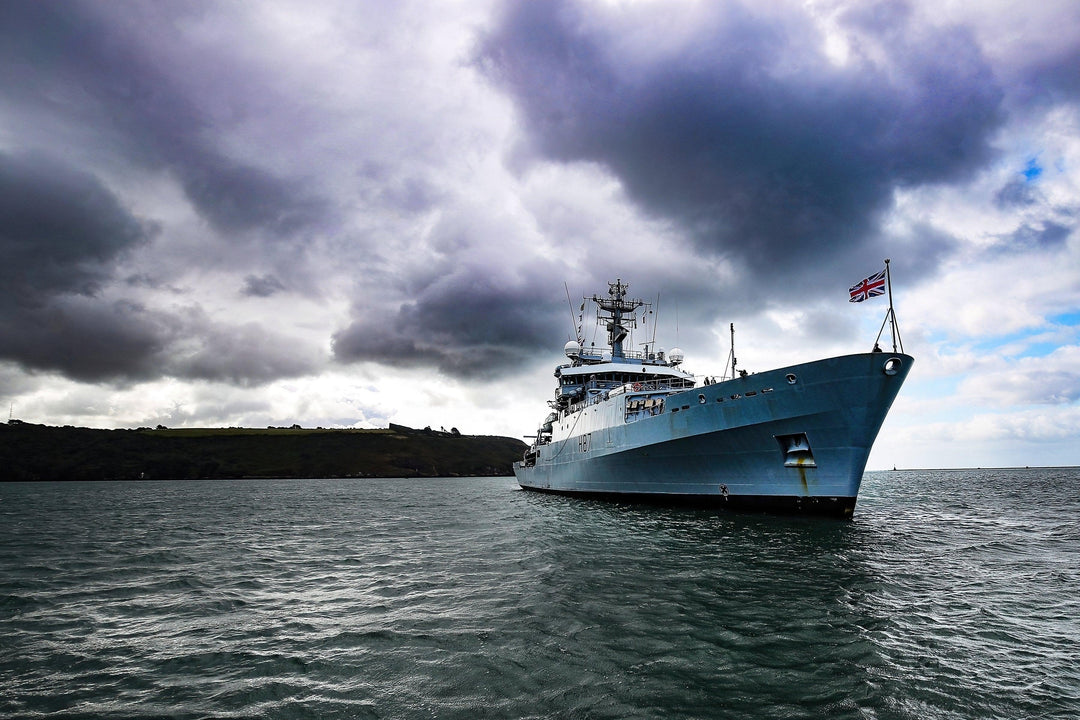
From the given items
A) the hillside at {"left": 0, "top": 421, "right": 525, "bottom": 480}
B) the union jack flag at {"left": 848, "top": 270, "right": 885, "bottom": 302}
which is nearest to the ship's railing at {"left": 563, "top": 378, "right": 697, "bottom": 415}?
the union jack flag at {"left": 848, "top": 270, "right": 885, "bottom": 302}

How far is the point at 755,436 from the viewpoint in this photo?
2377 cm

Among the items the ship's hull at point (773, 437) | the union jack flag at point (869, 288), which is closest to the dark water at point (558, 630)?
the ship's hull at point (773, 437)

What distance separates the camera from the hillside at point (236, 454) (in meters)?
130

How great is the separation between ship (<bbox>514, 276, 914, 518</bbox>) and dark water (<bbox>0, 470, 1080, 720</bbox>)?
414 cm

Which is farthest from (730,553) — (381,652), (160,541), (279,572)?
(160,541)

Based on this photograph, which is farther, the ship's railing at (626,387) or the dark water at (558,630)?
the ship's railing at (626,387)

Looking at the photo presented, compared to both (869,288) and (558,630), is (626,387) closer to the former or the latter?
(869,288)

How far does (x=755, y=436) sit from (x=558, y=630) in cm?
1780

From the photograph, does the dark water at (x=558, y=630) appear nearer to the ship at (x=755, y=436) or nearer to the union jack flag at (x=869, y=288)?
the ship at (x=755, y=436)

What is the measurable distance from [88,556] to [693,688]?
2171cm

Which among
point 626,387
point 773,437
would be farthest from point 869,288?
point 626,387

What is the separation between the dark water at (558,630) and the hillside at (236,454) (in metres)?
145

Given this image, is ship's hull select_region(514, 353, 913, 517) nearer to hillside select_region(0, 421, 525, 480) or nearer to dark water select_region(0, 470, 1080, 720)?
dark water select_region(0, 470, 1080, 720)

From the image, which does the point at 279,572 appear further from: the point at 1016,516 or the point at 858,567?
the point at 1016,516
